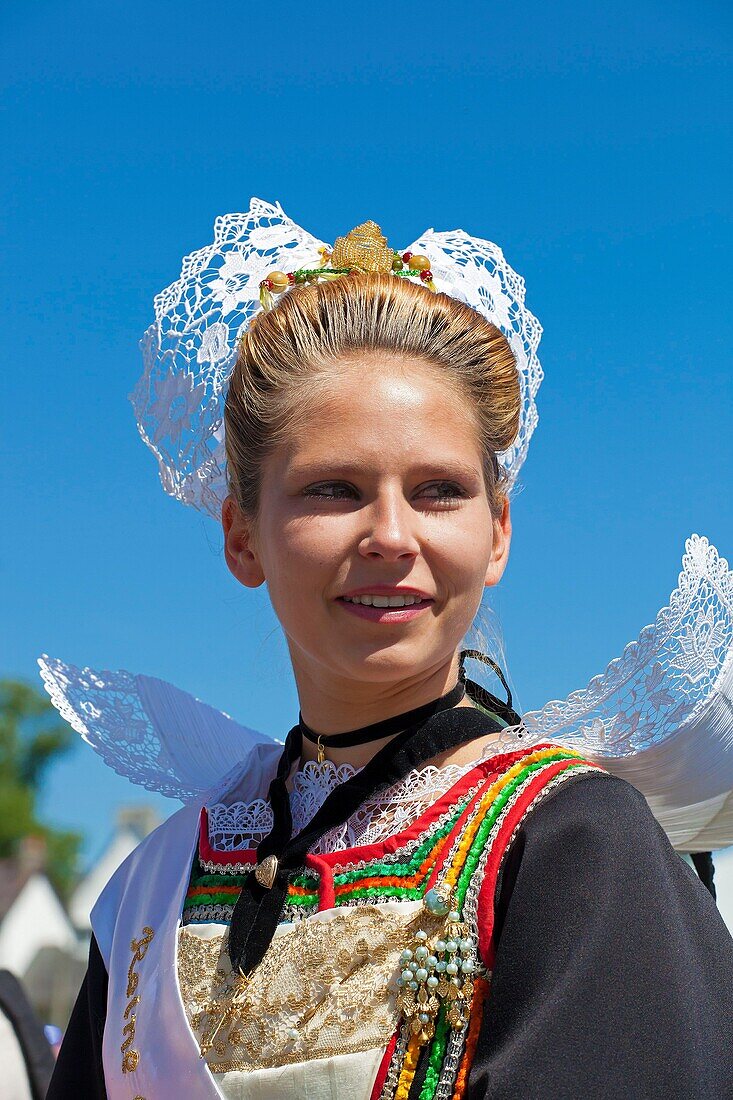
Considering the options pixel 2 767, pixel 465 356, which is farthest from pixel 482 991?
pixel 2 767

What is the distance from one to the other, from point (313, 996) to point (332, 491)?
2.34ft

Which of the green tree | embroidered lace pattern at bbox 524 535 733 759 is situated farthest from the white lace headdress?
the green tree

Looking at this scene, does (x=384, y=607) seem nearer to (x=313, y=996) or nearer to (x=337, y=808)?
(x=337, y=808)

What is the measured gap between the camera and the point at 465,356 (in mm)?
1925

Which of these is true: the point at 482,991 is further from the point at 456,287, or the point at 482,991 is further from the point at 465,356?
the point at 456,287

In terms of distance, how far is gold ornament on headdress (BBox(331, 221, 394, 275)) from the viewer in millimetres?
2045

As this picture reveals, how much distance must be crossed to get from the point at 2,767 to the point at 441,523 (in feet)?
87.8

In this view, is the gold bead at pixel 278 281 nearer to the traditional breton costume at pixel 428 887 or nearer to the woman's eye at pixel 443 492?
the traditional breton costume at pixel 428 887

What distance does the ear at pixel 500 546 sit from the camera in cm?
200

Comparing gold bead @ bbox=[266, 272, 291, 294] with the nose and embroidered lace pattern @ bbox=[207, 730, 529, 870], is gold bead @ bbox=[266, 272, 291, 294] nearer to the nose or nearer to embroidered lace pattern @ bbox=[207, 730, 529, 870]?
the nose

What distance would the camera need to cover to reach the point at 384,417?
1.75 meters

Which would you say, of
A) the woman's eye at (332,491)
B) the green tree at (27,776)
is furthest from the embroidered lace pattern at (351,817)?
the green tree at (27,776)

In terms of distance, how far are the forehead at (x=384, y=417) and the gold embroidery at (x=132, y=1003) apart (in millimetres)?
820

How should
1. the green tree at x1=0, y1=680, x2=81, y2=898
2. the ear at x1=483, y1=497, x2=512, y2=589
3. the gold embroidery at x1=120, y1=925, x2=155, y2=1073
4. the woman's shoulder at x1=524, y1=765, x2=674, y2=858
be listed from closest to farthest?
the woman's shoulder at x1=524, y1=765, x2=674, y2=858, the gold embroidery at x1=120, y1=925, x2=155, y2=1073, the ear at x1=483, y1=497, x2=512, y2=589, the green tree at x1=0, y1=680, x2=81, y2=898
